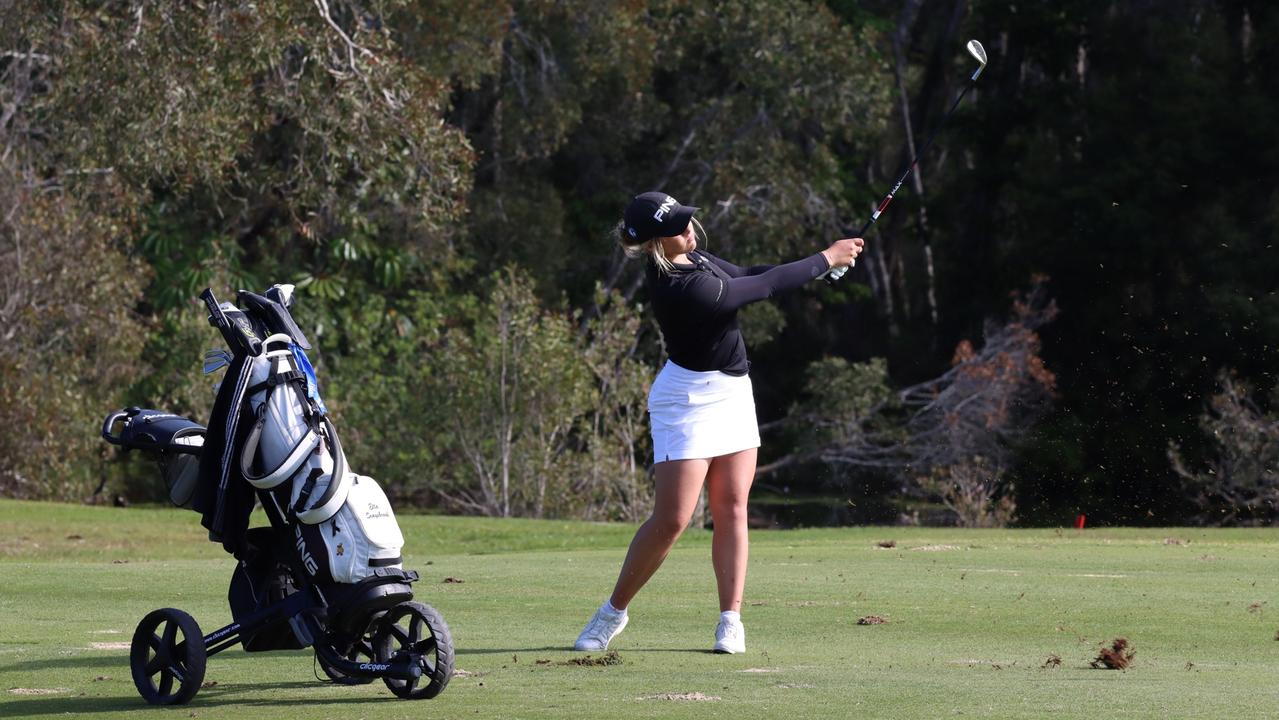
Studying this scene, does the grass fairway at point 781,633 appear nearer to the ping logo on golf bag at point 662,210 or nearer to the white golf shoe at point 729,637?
the white golf shoe at point 729,637

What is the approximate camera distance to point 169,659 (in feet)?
Result: 21.9

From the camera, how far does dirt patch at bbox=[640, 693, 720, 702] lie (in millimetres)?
6438

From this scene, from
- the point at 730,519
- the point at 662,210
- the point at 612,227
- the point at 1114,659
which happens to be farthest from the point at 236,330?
the point at 612,227

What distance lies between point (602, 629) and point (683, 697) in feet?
4.70

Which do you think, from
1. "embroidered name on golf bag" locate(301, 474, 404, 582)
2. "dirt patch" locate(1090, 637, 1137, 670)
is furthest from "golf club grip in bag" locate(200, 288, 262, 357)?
"dirt patch" locate(1090, 637, 1137, 670)

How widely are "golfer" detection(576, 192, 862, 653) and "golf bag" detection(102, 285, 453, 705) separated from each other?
4.52 feet

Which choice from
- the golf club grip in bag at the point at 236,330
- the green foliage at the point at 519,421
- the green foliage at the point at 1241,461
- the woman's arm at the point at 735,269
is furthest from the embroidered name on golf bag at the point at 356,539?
the green foliage at the point at 1241,461

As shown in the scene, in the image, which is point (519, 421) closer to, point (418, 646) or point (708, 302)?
point (708, 302)

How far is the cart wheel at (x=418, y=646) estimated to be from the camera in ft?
21.3

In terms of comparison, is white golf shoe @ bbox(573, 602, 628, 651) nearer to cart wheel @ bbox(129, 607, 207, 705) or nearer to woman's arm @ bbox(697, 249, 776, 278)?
woman's arm @ bbox(697, 249, 776, 278)

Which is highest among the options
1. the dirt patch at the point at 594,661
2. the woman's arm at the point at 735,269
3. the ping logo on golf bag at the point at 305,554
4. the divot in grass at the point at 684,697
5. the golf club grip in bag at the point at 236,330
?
the woman's arm at the point at 735,269

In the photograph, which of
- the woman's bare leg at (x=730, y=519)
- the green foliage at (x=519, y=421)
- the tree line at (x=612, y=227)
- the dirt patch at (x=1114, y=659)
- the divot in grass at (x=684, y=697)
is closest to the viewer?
the divot in grass at (x=684, y=697)

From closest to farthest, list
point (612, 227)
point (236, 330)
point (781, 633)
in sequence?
point (236, 330), point (781, 633), point (612, 227)

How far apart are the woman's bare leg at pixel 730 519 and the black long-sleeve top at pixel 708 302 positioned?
0.38 m
